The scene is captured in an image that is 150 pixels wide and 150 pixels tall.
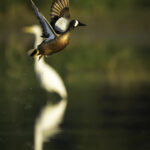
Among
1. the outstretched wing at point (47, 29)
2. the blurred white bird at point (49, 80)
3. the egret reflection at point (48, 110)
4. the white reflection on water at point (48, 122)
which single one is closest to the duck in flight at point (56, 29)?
the outstretched wing at point (47, 29)

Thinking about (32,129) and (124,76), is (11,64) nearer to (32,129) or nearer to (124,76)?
(124,76)

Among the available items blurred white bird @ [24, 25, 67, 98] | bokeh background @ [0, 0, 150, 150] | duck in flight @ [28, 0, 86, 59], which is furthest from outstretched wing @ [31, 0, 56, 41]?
blurred white bird @ [24, 25, 67, 98]

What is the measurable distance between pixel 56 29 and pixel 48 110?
4.31 meters

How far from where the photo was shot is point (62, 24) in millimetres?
8812

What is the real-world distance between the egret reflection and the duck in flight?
0.51 meters

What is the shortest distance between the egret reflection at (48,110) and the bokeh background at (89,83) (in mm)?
116

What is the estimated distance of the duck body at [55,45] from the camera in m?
8.34

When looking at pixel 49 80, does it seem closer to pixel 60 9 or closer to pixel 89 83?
pixel 89 83

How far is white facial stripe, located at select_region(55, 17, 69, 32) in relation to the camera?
8.70 meters

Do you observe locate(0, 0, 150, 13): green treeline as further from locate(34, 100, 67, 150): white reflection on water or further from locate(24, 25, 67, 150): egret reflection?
locate(34, 100, 67, 150): white reflection on water

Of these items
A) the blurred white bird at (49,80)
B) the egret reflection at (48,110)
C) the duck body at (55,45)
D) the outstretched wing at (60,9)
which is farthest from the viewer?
the blurred white bird at (49,80)

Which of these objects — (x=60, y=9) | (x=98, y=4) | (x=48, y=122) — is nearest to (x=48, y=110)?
(x=48, y=122)

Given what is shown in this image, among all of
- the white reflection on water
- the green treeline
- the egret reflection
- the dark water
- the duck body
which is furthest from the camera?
the green treeline

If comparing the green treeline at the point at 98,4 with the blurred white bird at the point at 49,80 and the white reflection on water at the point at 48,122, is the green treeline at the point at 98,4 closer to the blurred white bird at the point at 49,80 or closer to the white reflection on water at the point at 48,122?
the blurred white bird at the point at 49,80
